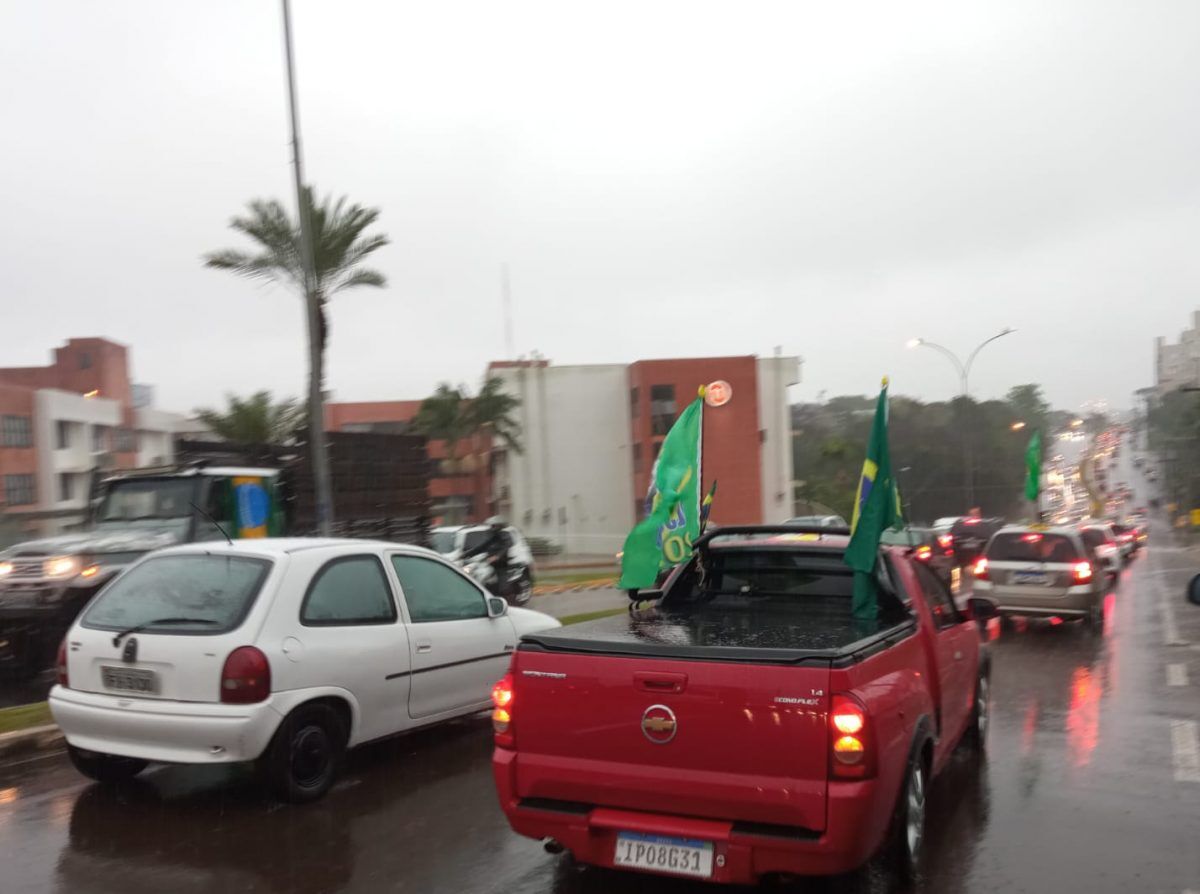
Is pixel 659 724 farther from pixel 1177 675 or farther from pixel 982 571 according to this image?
pixel 982 571

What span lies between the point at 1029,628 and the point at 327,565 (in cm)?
1224

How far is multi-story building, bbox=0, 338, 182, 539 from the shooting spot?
51.9m

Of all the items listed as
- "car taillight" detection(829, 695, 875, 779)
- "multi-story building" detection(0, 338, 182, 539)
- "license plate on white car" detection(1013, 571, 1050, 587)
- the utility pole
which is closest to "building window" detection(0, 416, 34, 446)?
"multi-story building" detection(0, 338, 182, 539)

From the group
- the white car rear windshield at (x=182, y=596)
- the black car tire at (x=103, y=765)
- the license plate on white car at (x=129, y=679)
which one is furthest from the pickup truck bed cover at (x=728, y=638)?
the black car tire at (x=103, y=765)

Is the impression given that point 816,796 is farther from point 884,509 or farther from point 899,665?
point 884,509

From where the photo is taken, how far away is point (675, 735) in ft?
13.7

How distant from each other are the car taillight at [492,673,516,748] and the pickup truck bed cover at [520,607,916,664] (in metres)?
0.21

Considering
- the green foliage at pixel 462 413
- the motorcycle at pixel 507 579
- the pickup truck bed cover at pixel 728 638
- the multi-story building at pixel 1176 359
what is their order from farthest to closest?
the multi-story building at pixel 1176 359
the green foliage at pixel 462 413
the motorcycle at pixel 507 579
the pickup truck bed cover at pixel 728 638

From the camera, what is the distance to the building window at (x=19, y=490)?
50969 mm

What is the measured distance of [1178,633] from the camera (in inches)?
A: 560

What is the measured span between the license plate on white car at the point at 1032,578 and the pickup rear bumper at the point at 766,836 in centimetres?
1194

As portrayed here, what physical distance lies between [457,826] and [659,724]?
2.08 meters

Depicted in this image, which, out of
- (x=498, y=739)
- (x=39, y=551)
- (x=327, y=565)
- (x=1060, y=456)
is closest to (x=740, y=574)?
(x=498, y=739)

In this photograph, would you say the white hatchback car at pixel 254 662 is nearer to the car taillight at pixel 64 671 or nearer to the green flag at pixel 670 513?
the car taillight at pixel 64 671
